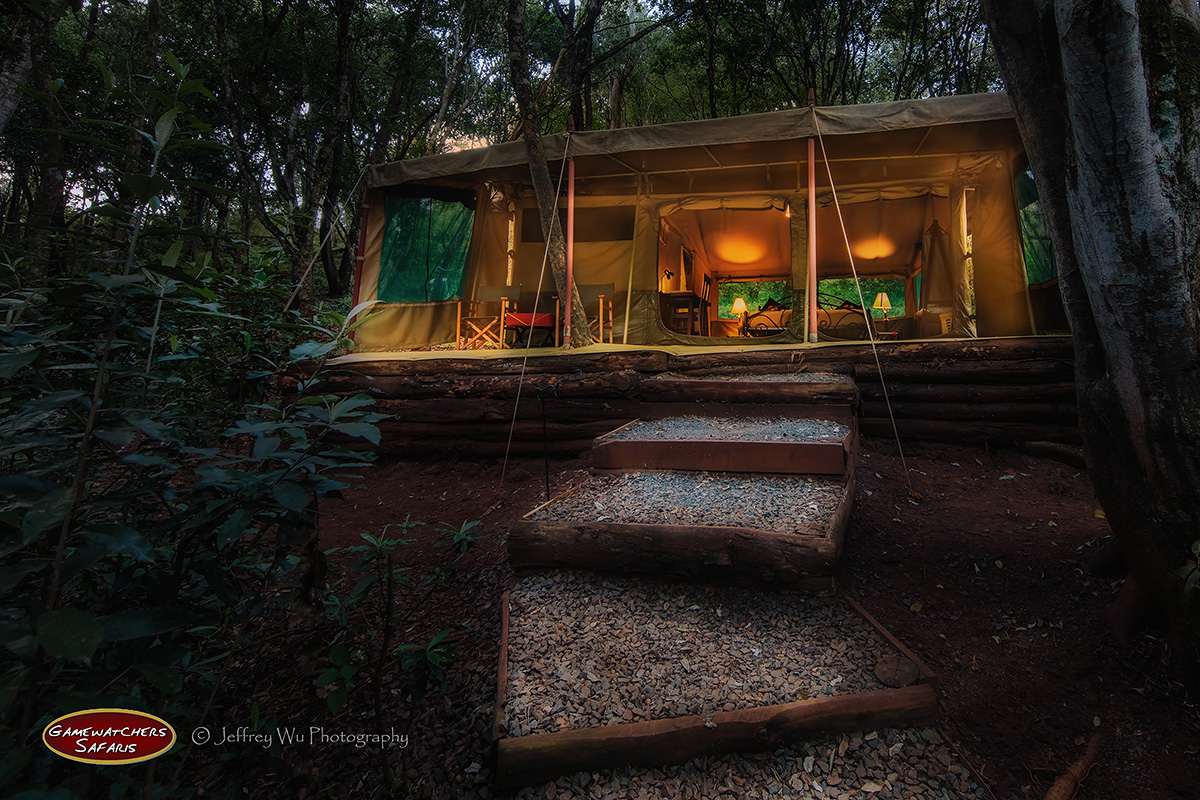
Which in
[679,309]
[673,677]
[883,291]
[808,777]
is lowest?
[808,777]

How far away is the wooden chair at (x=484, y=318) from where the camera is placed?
22.7ft

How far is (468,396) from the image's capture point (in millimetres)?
5027

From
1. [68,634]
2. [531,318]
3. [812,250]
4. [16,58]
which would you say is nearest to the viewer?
[68,634]

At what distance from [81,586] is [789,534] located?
6.87 ft

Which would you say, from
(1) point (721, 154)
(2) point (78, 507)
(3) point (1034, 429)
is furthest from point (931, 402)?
(2) point (78, 507)

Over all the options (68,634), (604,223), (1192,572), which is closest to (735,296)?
(604,223)

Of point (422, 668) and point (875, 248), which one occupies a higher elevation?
point (875, 248)

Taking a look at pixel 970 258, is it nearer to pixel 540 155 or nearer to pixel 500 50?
pixel 540 155

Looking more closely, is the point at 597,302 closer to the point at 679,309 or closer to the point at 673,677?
the point at 679,309

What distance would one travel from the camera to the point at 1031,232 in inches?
236

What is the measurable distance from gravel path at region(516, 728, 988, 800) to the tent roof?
17.7ft

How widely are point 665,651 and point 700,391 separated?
2623 mm

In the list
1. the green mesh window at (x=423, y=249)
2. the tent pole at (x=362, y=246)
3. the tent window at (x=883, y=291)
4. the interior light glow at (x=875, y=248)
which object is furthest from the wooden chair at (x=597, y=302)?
the interior light glow at (x=875, y=248)

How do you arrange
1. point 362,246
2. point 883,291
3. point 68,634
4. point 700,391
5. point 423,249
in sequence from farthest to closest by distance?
point 883,291, point 423,249, point 362,246, point 700,391, point 68,634
